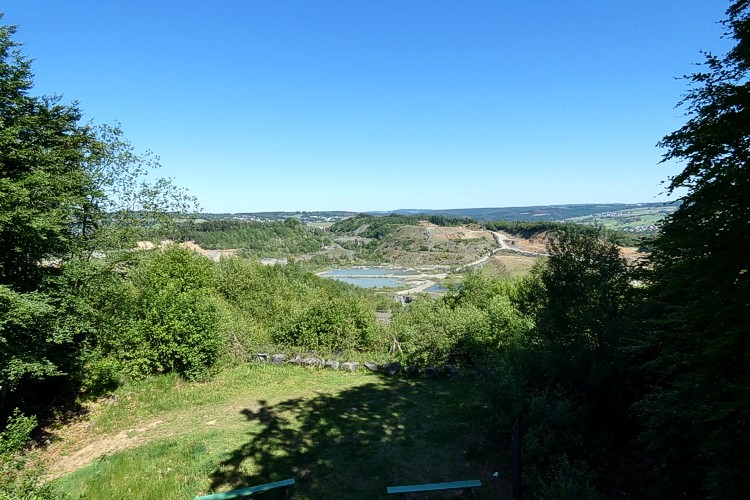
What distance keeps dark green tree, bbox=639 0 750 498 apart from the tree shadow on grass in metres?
2.83

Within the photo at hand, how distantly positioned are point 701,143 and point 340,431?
27.0 ft

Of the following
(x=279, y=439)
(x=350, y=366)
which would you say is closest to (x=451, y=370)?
(x=350, y=366)

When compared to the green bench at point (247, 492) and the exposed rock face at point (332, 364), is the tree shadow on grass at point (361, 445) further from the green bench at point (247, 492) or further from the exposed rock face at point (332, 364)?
the exposed rock face at point (332, 364)

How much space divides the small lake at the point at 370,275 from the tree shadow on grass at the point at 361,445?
8665 centimetres

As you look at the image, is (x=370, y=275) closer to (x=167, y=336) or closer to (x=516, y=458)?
(x=167, y=336)

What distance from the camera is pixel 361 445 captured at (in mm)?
7781

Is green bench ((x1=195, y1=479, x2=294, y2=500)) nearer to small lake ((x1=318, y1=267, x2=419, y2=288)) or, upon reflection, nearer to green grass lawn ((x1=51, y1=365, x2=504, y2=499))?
green grass lawn ((x1=51, y1=365, x2=504, y2=499))

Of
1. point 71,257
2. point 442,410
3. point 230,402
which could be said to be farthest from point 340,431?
point 71,257

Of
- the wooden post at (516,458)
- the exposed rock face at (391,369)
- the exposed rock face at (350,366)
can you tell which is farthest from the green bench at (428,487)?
the exposed rock face at (350,366)

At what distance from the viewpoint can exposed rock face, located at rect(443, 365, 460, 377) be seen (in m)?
11.9

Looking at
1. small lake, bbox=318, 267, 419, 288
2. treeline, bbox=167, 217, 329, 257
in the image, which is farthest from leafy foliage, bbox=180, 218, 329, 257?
small lake, bbox=318, 267, 419, 288

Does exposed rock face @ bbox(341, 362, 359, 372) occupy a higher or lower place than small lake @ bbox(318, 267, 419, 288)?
higher

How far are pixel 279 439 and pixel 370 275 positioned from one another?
11531 cm

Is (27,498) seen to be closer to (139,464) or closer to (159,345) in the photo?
(139,464)
